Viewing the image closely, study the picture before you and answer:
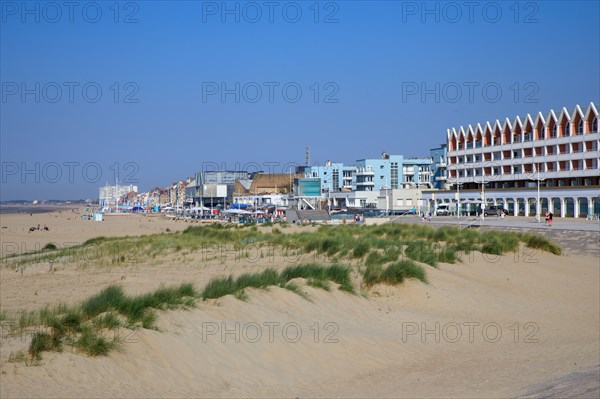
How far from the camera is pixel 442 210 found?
77812 millimetres

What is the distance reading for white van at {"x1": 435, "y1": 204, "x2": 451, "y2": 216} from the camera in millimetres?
76812

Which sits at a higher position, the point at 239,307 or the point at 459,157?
the point at 459,157

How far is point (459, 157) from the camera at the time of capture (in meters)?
83.5

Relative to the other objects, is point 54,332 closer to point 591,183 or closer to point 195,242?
point 195,242

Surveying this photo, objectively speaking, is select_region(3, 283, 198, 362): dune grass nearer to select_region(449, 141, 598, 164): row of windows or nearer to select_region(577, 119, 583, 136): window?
select_region(449, 141, 598, 164): row of windows

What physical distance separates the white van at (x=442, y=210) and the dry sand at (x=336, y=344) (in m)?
57.4

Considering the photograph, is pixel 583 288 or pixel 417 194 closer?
pixel 583 288

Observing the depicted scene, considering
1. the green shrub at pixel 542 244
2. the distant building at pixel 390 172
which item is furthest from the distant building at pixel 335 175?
the green shrub at pixel 542 244

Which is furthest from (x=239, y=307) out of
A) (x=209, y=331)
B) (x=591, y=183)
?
(x=591, y=183)

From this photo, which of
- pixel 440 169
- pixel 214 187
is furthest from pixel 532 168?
pixel 214 187

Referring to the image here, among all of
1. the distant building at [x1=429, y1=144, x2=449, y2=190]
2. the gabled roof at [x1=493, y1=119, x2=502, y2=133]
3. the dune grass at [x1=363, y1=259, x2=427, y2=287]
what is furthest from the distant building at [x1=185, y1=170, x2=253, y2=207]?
the dune grass at [x1=363, y1=259, x2=427, y2=287]

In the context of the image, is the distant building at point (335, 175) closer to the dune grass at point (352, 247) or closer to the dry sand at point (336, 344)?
the dune grass at point (352, 247)

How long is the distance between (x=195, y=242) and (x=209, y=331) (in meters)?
18.9

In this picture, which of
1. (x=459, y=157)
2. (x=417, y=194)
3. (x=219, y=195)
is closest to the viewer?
(x=459, y=157)
